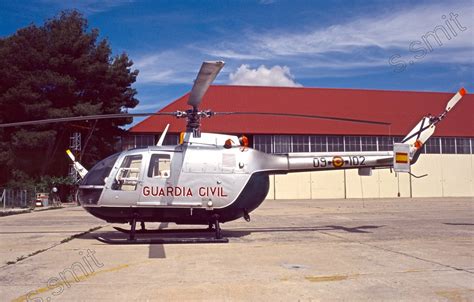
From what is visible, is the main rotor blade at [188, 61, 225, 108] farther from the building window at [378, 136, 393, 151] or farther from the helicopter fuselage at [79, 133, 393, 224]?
the building window at [378, 136, 393, 151]

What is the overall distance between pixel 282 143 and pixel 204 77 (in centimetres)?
4188

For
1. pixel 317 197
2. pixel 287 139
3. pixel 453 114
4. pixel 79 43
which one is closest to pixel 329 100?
pixel 287 139

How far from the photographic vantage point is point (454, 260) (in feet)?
30.1

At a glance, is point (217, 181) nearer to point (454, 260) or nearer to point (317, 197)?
point (454, 260)

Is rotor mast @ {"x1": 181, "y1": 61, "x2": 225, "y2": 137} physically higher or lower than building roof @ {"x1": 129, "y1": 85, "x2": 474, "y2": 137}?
lower

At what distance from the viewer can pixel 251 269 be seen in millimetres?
8391

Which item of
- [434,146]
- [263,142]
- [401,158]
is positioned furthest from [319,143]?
[401,158]

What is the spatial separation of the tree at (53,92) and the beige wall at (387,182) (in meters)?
19.4

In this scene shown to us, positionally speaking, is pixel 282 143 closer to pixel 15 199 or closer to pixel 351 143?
pixel 351 143

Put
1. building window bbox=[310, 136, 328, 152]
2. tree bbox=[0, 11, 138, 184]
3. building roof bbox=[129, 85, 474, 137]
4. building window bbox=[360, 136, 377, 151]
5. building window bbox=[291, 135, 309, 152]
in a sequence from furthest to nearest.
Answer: building window bbox=[360, 136, 377, 151] → building window bbox=[310, 136, 328, 152] → building window bbox=[291, 135, 309, 152] → building roof bbox=[129, 85, 474, 137] → tree bbox=[0, 11, 138, 184]

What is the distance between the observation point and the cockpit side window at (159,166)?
12.1 m

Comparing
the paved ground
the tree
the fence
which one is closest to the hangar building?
the tree

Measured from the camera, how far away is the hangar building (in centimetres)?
4975

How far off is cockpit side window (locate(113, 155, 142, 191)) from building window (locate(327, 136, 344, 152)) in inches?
1602
